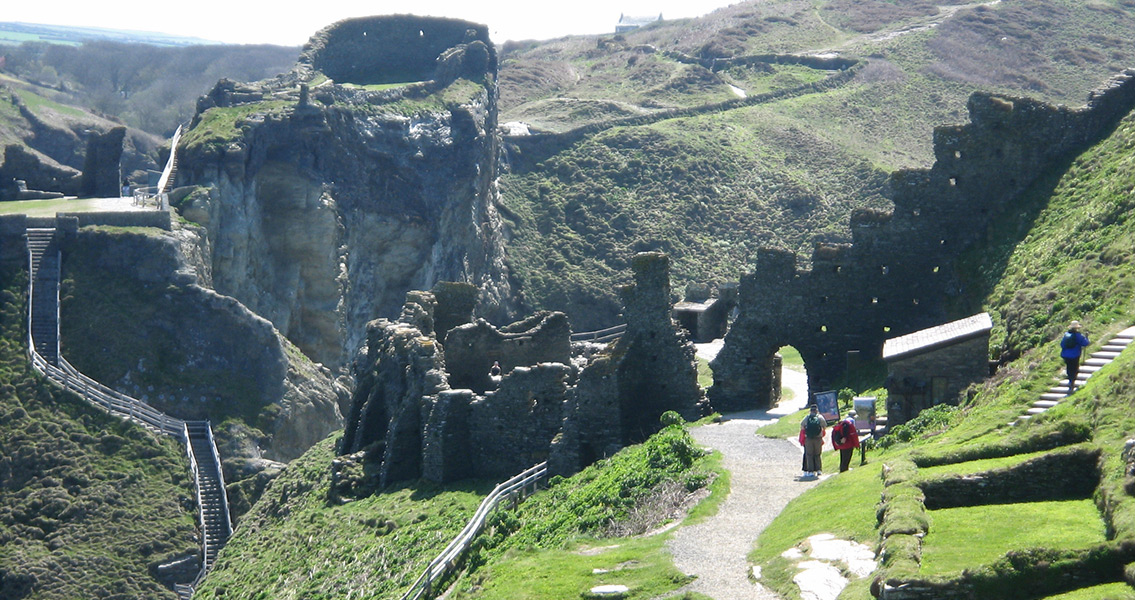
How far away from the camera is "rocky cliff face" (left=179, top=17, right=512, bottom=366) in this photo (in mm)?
75625

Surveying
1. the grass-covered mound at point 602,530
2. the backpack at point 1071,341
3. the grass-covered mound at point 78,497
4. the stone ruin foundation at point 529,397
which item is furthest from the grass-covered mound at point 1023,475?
the grass-covered mound at point 78,497

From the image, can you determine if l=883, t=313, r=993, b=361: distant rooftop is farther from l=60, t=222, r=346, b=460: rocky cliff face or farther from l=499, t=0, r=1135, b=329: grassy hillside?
l=499, t=0, r=1135, b=329: grassy hillside

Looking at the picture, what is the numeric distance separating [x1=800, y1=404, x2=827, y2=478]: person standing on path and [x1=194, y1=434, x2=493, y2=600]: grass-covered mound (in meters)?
7.91

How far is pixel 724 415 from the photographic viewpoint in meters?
37.2

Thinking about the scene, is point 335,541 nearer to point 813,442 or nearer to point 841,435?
point 813,442

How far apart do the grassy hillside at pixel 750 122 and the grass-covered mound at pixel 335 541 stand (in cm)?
4937

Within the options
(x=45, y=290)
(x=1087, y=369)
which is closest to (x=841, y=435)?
(x=1087, y=369)

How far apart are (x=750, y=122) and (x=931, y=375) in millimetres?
89626

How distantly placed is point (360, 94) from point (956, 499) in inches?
3026

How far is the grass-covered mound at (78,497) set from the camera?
45688mm

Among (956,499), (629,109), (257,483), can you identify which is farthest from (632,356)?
(629,109)

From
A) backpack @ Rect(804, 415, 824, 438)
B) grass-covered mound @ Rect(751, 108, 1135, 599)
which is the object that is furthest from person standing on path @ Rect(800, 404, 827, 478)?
grass-covered mound @ Rect(751, 108, 1135, 599)

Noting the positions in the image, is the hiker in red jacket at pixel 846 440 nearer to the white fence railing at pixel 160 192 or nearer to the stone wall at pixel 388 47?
the white fence railing at pixel 160 192

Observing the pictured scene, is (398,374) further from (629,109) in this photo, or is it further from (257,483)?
(629,109)
